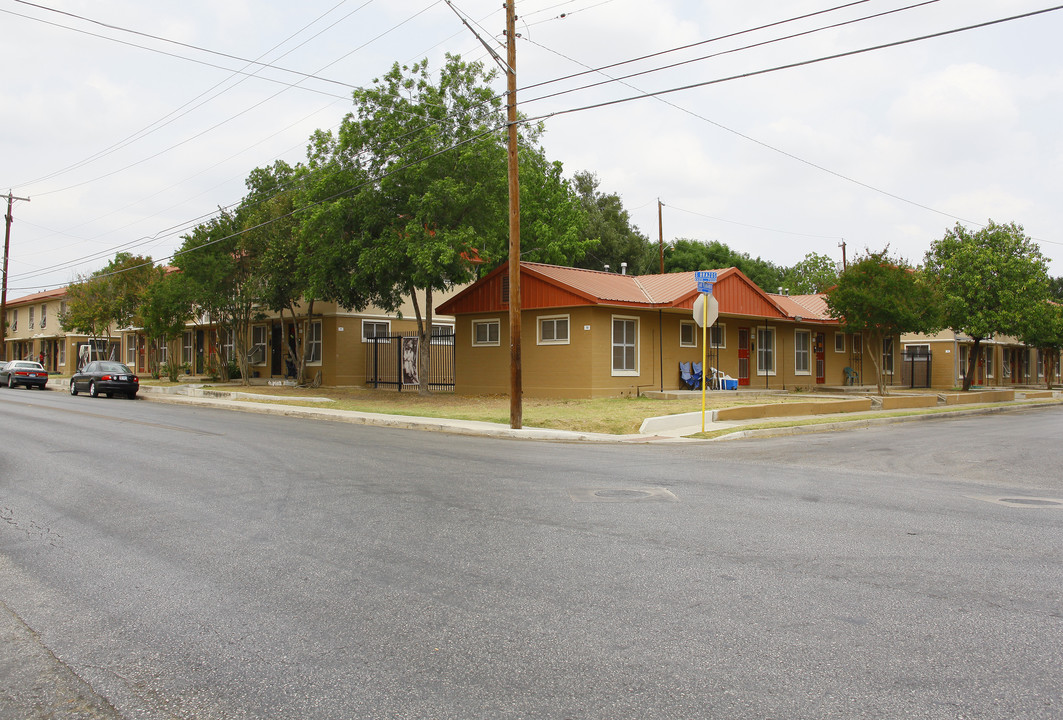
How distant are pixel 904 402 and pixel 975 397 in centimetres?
601

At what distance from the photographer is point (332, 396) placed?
29078 mm

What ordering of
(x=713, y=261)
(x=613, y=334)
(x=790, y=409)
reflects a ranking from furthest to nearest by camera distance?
1. (x=713, y=261)
2. (x=613, y=334)
3. (x=790, y=409)

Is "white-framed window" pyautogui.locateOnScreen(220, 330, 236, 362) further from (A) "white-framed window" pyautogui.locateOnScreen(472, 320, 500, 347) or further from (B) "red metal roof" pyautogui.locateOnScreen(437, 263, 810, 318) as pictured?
(A) "white-framed window" pyautogui.locateOnScreen(472, 320, 500, 347)

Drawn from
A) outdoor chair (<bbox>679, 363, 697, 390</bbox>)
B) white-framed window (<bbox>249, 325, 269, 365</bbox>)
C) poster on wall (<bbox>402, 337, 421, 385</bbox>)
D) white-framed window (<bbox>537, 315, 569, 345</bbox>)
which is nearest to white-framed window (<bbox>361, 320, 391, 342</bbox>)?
poster on wall (<bbox>402, 337, 421, 385</bbox>)

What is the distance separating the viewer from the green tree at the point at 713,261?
208 ft

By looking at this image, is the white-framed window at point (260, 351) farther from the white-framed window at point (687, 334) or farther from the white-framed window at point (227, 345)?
the white-framed window at point (687, 334)

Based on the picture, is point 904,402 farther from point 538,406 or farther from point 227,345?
point 227,345

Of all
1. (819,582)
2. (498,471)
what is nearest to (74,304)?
(498,471)

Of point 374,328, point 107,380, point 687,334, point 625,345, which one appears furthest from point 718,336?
point 107,380

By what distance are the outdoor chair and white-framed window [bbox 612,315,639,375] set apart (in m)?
2.25

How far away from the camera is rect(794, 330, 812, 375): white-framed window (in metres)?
33.8

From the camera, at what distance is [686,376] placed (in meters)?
28.1

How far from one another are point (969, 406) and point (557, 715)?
2853cm

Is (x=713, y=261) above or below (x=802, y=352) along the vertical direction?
above
